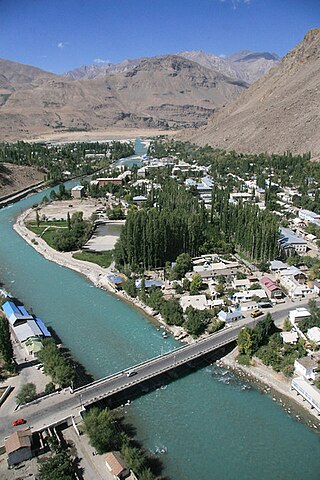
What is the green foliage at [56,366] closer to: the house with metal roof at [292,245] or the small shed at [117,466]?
the small shed at [117,466]

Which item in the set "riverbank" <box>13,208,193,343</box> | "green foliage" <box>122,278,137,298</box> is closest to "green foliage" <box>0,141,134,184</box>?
"riverbank" <box>13,208,193,343</box>

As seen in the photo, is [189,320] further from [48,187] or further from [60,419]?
[48,187]

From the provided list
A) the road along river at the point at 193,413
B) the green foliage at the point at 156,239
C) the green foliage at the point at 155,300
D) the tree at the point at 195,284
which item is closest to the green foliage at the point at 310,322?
the road along river at the point at 193,413

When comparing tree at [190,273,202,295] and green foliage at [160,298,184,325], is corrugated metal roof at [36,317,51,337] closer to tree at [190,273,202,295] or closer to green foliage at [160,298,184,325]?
green foliage at [160,298,184,325]

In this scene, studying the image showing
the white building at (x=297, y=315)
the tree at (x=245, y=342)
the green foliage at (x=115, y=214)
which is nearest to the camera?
the tree at (x=245, y=342)

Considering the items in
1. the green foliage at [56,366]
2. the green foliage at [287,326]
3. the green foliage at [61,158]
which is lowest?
the green foliage at [287,326]

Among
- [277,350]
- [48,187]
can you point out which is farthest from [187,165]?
[277,350]

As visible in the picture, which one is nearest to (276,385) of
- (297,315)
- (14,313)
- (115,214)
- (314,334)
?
(314,334)
